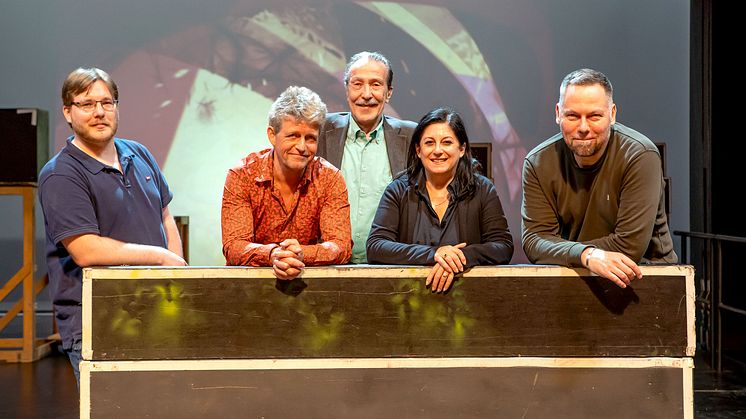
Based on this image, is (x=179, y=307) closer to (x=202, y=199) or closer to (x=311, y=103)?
(x=311, y=103)

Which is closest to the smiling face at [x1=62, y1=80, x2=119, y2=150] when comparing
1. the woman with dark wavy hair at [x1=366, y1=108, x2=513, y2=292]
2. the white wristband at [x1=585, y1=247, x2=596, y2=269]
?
the woman with dark wavy hair at [x1=366, y1=108, x2=513, y2=292]

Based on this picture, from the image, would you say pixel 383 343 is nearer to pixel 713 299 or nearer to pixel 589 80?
pixel 589 80

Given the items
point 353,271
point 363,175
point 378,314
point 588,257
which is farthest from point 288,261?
point 363,175

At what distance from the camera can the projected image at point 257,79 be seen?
6781mm

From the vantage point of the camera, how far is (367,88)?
3029mm

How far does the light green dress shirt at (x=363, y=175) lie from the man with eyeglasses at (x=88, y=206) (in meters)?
0.80

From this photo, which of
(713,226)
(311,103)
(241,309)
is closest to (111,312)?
(241,309)

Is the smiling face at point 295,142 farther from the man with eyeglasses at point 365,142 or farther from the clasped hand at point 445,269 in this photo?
the man with eyeglasses at point 365,142

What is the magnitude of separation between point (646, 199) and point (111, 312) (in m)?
1.59

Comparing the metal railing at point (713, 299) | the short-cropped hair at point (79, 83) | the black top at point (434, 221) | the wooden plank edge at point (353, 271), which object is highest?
the short-cropped hair at point (79, 83)

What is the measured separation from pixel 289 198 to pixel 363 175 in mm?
643

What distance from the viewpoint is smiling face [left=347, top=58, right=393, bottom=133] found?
9.92 ft

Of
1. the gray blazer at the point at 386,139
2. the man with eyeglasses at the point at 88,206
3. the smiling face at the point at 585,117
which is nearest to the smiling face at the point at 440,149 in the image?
the smiling face at the point at 585,117

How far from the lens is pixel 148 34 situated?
688cm
